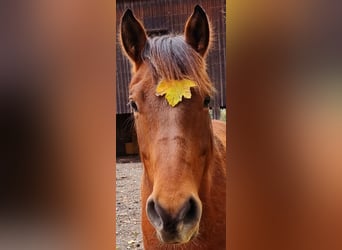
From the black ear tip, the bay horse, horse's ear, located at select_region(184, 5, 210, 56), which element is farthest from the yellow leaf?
the black ear tip

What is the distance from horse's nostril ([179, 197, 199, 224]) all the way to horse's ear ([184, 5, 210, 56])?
54cm

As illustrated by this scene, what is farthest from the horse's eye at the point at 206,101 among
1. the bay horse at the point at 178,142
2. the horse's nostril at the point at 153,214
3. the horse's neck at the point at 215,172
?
the horse's nostril at the point at 153,214

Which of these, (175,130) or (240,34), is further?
(240,34)

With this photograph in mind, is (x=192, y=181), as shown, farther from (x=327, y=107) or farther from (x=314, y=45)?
(x=314, y=45)

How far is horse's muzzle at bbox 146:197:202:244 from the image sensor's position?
1383 mm

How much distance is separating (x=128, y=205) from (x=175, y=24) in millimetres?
700

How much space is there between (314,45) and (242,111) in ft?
1.16

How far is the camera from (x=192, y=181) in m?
1.42

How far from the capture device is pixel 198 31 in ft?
4.84

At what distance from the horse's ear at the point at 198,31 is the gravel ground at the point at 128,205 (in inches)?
19.0

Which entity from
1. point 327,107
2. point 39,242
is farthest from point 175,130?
point 39,242

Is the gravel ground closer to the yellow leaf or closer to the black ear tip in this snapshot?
the yellow leaf

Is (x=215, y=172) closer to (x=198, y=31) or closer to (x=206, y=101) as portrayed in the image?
(x=206, y=101)

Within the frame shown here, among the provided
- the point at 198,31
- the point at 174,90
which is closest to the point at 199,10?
the point at 198,31
